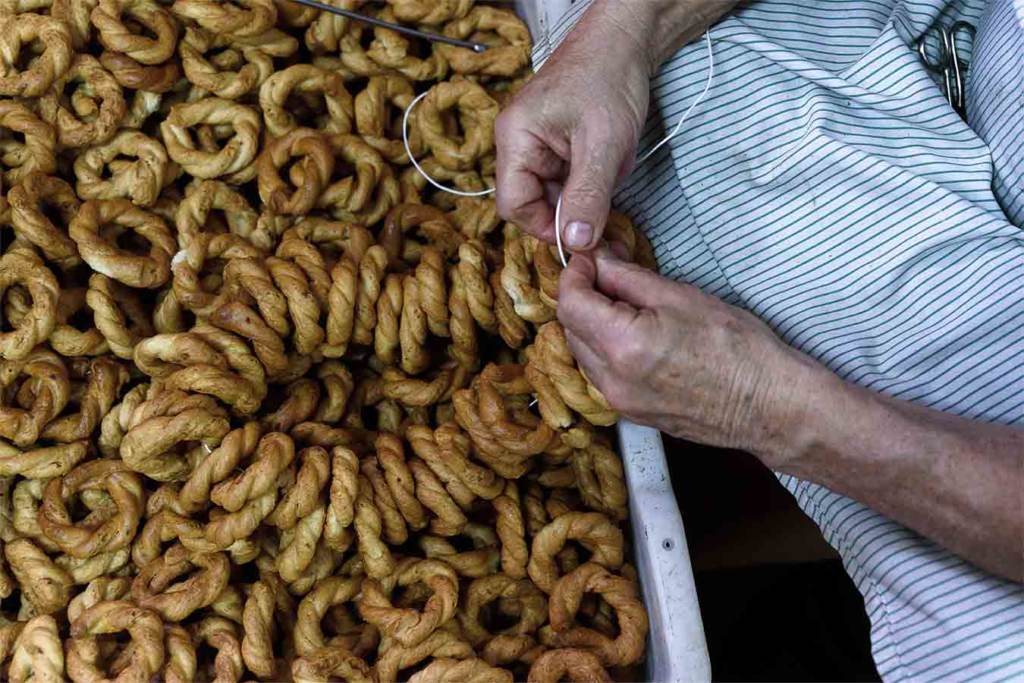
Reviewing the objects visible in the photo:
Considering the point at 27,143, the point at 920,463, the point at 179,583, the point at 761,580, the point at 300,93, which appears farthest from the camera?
the point at 761,580

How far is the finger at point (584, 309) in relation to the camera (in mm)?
859

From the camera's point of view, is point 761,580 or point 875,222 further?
point 761,580

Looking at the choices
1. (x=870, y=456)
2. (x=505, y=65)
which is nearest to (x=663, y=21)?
(x=505, y=65)

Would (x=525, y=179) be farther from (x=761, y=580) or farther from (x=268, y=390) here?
(x=761, y=580)

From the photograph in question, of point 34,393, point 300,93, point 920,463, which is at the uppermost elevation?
point 920,463

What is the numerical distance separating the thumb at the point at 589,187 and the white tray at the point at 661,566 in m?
0.28

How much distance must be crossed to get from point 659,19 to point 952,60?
0.33m

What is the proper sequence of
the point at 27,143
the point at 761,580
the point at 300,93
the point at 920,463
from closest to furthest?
the point at 920,463
the point at 27,143
the point at 300,93
the point at 761,580

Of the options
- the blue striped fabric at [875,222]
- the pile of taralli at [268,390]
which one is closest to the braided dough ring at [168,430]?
the pile of taralli at [268,390]

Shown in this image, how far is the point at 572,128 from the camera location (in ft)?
3.29

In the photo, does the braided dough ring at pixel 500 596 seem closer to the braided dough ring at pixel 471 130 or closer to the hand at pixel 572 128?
the hand at pixel 572 128

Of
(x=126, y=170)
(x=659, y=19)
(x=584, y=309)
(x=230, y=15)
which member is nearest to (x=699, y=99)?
(x=659, y=19)

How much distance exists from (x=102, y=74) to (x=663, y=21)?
0.65m

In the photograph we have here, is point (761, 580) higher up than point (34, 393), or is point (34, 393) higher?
point (34, 393)
